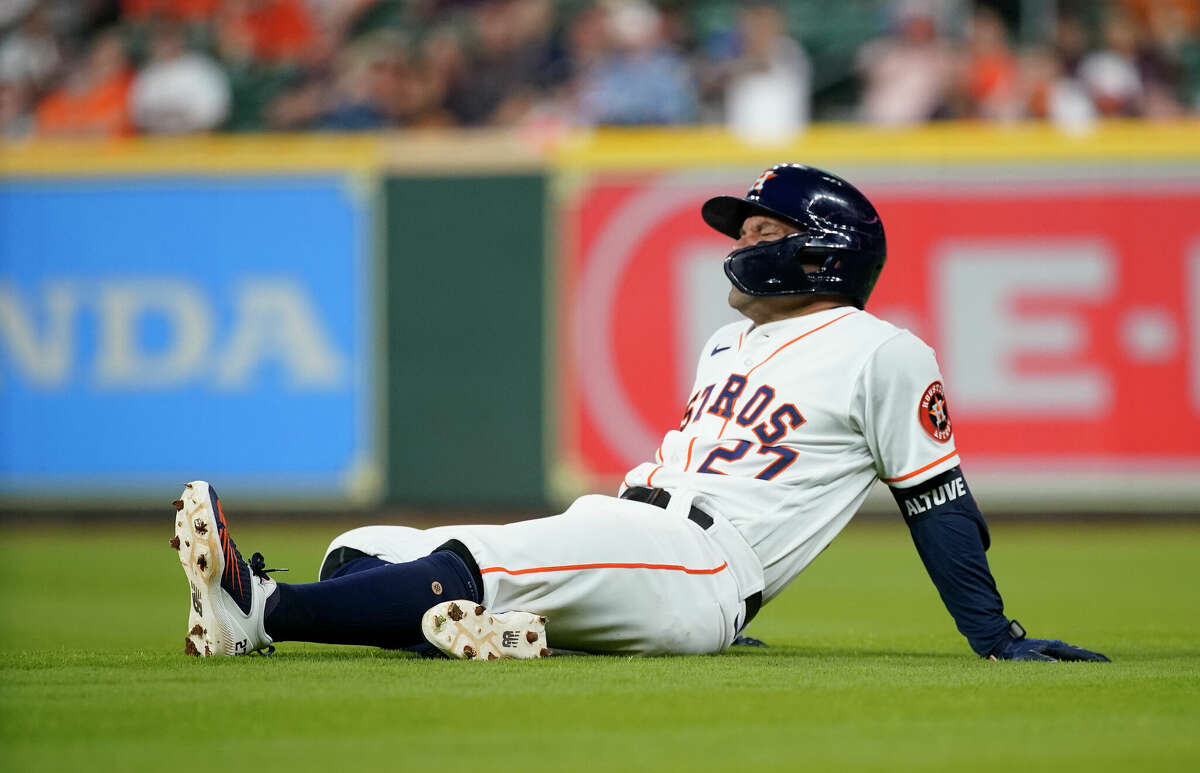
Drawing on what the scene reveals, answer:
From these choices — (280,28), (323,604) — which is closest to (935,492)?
(323,604)

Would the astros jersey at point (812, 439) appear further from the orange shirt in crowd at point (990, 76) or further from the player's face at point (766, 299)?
the orange shirt in crowd at point (990, 76)

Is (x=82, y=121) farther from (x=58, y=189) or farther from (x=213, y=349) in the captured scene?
(x=213, y=349)

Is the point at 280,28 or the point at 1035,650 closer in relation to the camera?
the point at 1035,650

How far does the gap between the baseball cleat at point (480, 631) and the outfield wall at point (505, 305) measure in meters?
7.79

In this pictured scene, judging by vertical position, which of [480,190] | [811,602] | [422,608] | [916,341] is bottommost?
[811,602]

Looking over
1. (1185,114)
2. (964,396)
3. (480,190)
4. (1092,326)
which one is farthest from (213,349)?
(1185,114)

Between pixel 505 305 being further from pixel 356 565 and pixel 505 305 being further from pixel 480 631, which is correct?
pixel 480 631

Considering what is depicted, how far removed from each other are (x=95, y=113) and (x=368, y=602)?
427 inches

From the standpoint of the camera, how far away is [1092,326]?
12.1 m

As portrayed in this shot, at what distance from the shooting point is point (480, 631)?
15.3ft

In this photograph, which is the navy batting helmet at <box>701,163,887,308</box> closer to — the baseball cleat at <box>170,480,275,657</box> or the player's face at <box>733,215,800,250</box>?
the player's face at <box>733,215,800,250</box>

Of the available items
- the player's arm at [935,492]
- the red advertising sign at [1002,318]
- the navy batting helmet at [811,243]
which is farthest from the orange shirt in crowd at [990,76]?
the player's arm at [935,492]

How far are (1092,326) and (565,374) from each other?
3.82 m

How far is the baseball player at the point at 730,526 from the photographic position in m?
4.60
